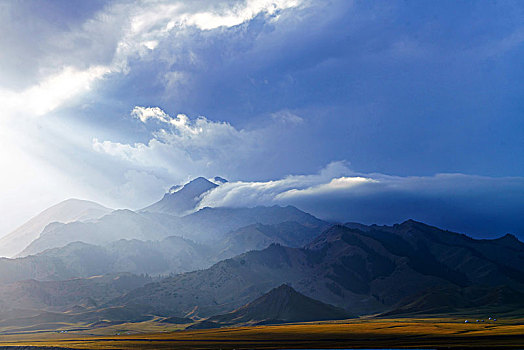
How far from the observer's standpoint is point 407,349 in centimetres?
17675

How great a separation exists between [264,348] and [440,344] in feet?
212

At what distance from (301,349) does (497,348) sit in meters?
68.3

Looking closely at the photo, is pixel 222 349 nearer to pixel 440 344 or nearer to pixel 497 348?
pixel 440 344

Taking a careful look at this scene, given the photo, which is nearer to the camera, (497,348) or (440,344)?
(497,348)

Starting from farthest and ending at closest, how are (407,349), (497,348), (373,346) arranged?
(373,346)
(407,349)
(497,348)

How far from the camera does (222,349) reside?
200 m

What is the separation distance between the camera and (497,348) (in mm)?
159875

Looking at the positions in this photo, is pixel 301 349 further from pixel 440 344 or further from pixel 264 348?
pixel 440 344

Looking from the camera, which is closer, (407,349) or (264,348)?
(407,349)

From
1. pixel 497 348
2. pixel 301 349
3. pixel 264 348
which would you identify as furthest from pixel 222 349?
pixel 497 348

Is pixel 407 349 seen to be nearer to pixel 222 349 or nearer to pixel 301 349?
pixel 301 349

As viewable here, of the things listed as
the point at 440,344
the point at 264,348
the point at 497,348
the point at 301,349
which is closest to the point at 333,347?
the point at 301,349

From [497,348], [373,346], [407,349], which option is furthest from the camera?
[373,346]

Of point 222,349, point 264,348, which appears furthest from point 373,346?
point 222,349
